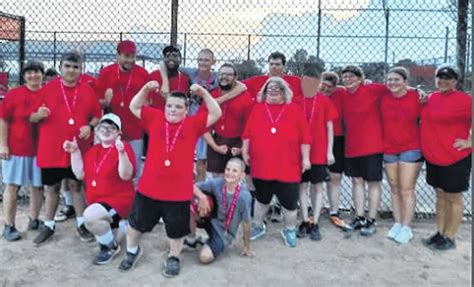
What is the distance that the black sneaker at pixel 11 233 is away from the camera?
18.1 ft

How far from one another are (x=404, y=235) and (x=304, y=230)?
1.02 meters

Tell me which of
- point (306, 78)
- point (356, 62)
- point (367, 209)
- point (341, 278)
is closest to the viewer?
point (341, 278)

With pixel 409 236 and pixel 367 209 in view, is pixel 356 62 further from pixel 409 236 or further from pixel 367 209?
pixel 409 236

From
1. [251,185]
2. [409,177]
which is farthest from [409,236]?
[251,185]

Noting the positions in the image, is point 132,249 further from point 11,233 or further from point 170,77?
point 170,77

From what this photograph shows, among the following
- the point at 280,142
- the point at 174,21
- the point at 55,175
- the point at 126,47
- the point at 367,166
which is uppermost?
the point at 174,21

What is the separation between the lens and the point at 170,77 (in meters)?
6.02

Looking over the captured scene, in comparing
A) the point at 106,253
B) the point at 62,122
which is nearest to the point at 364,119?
the point at 106,253

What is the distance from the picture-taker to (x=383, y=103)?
5.77 m

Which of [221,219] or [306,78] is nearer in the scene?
[221,219]

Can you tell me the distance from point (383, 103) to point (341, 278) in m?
1.96

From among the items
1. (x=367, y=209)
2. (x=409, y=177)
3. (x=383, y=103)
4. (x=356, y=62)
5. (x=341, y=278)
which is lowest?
(x=341, y=278)

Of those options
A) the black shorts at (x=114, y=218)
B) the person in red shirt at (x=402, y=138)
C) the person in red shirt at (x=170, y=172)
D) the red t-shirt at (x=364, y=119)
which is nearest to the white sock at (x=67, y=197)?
the black shorts at (x=114, y=218)

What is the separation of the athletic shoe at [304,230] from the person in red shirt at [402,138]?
0.84 meters
